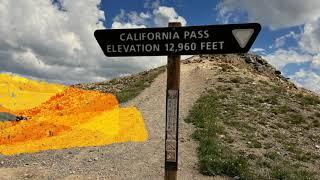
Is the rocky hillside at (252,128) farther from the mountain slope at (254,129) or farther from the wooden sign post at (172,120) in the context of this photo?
the wooden sign post at (172,120)

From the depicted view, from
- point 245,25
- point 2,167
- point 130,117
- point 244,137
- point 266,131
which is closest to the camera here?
point 245,25

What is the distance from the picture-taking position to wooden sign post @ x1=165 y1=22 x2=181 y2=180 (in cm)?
820

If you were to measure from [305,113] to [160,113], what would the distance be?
33.2 feet

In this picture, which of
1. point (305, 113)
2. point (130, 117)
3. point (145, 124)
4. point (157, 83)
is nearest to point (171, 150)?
point (145, 124)

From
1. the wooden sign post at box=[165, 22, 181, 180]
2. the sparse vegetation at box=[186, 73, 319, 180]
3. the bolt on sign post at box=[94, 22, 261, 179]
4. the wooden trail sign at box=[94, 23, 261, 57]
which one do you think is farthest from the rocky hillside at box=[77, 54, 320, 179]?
the wooden trail sign at box=[94, 23, 261, 57]

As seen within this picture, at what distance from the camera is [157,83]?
4169cm

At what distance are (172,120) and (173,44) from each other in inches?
55.6

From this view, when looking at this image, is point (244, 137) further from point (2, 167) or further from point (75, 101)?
point (75, 101)

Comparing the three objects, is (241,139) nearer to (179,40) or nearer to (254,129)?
(254,129)

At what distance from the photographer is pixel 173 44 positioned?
26.7 feet

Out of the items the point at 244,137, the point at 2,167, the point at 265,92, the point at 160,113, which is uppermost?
the point at 265,92
